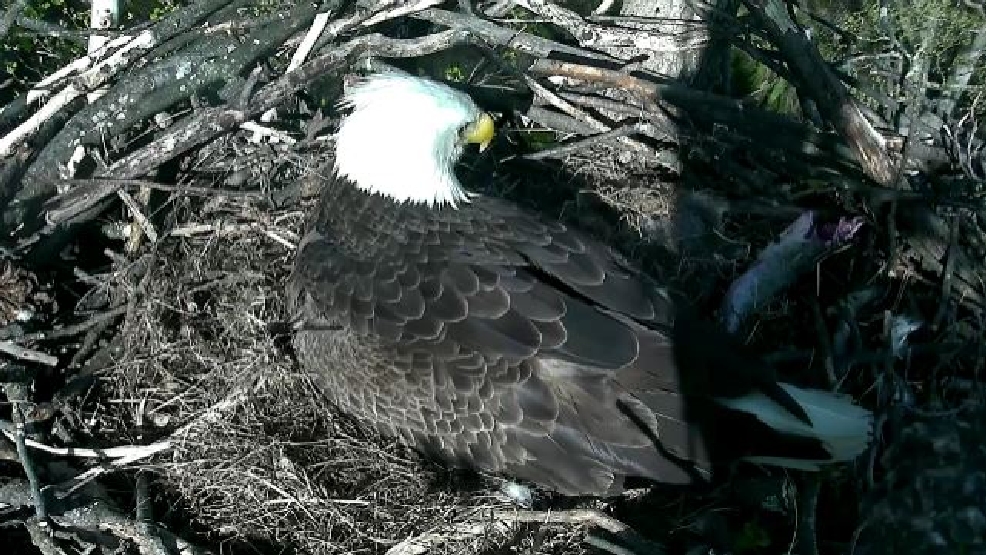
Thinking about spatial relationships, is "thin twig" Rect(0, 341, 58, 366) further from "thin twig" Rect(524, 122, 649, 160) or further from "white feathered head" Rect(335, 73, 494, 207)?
"thin twig" Rect(524, 122, 649, 160)

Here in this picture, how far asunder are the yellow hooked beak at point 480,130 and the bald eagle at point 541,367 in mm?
469

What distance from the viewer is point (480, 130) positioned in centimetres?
401

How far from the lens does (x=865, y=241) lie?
4.17 m

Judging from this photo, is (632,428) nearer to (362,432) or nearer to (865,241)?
(362,432)

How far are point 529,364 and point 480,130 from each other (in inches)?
44.3

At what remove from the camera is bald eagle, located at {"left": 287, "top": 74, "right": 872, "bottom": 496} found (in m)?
3.30

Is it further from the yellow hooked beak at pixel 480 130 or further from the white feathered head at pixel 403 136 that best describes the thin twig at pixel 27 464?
the yellow hooked beak at pixel 480 130

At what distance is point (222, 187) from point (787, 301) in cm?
Answer: 240

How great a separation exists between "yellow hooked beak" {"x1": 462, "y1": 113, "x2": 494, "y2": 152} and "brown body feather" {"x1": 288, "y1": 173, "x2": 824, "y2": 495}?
564mm

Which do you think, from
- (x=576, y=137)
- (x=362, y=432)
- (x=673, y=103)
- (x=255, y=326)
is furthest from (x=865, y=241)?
(x=255, y=326)

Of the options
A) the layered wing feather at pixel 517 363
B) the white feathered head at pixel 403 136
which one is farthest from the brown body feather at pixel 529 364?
the white feathered head at pixel 403 136

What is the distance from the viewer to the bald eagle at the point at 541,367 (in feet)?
10.8

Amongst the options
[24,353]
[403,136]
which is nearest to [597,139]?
[403,136]

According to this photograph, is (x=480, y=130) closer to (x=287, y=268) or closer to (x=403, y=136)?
(x=403, y=136)
